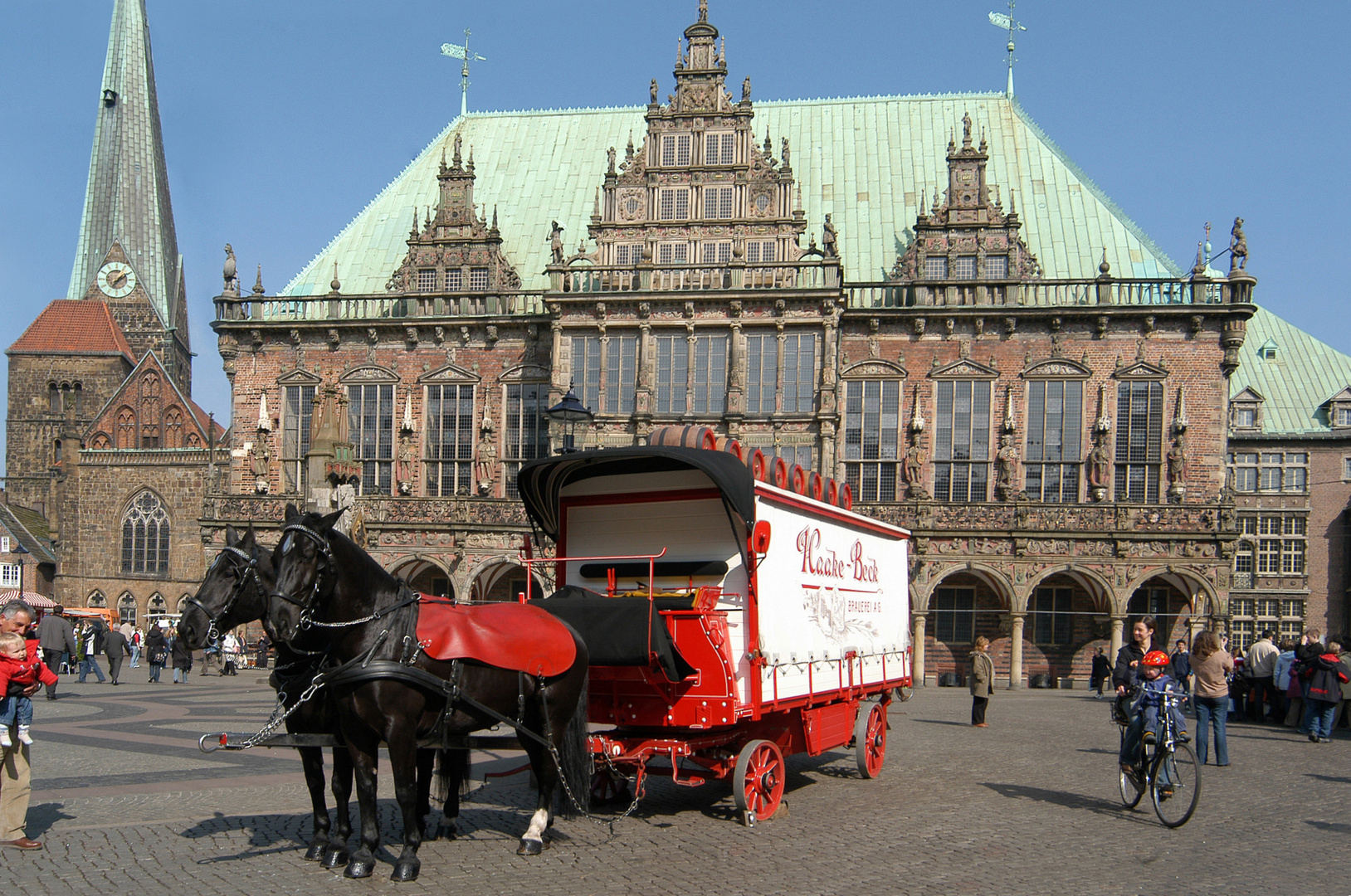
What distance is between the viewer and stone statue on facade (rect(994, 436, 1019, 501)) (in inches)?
1258

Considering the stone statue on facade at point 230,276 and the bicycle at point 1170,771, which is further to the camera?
the stone statue on facade at point 230,276

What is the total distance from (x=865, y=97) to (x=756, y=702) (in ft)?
111

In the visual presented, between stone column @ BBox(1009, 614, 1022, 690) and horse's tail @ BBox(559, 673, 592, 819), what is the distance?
22.9 metres

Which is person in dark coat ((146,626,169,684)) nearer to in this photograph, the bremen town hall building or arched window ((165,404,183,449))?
the bremen town hall building

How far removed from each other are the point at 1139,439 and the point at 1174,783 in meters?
23.3

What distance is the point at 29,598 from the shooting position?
47.2 metres

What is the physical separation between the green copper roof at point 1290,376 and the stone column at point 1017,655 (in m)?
21.8

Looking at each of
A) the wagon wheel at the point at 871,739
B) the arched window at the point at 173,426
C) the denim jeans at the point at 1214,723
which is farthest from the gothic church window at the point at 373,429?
the arched window at the point at 173,426

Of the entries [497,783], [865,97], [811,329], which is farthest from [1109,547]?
[497,783]

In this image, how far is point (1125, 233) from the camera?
35594 millimetres

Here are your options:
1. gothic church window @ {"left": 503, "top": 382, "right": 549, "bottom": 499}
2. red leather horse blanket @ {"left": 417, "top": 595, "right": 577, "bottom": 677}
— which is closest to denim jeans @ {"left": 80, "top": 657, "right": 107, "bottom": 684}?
gothic church window @ {"left": 503, "top": 382, "right": 549, "bottom": 499}

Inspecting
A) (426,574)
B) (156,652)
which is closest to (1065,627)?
(426,574)

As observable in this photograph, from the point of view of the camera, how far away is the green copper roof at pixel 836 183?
35.6 metres

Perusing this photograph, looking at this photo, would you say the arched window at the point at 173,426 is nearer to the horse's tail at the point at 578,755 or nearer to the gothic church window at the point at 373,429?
the gothic church window at the point at 373,429
